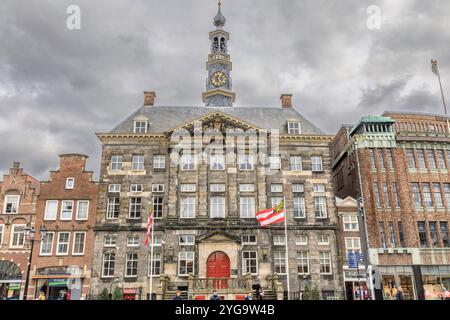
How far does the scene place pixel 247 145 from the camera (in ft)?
129

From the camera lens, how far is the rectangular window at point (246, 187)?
38.3 m

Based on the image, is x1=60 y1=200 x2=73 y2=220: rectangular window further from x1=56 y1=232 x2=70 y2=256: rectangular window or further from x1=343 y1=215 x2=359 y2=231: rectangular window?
x1=343 y1=215 x2=359 y2=231: rectangular window

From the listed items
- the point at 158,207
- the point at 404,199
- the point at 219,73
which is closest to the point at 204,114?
the point at 158,207

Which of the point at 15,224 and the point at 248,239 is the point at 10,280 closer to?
the point at 15,224

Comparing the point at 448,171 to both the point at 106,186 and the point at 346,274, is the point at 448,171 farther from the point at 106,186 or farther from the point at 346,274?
the point at 106,186

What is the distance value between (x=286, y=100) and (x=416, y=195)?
60.6 ft

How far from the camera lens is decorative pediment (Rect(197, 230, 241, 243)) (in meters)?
35.5

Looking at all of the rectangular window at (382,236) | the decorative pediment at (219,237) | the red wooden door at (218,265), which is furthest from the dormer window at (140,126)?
the rectangular window at (382,236)

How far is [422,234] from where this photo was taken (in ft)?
127

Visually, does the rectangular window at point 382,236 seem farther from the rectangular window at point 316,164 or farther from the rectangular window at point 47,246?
the rectangular window at point 47,246

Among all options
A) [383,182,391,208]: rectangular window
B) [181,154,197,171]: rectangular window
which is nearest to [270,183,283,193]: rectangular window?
[181,154,197,171]: rectangular window

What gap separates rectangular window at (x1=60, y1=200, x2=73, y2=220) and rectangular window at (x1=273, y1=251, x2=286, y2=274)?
20776 mm

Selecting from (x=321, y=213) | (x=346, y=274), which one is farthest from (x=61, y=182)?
(x=346, y=274)

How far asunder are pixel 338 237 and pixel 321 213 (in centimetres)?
291
